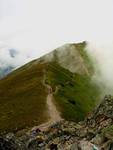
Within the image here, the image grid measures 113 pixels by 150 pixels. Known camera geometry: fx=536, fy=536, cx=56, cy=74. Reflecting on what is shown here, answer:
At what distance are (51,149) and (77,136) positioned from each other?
6.89 metres

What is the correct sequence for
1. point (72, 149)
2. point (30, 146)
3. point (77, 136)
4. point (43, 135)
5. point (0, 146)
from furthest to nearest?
point (43, 135), point (30, 146), point (77, 136), point (0, 146), point (72, 149)

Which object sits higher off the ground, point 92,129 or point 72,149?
point 92,129

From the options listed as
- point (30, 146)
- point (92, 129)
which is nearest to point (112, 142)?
point (92, 129)

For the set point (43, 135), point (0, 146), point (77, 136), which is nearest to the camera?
point (0, 146)

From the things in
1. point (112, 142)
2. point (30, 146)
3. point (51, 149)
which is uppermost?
point (30, 146)

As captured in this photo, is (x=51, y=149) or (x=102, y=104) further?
(x=102, y=104)

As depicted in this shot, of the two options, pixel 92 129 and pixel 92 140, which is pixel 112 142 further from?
pixel 92 129

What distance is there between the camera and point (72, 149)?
302ft

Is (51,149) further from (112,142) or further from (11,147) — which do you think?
(112,142)

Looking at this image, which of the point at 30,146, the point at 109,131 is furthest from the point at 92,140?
the point at 30,146

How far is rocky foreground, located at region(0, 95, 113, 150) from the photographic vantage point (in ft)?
299

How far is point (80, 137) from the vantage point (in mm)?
107500

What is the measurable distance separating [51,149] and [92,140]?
586 inches

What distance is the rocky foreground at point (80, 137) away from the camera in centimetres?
9112
